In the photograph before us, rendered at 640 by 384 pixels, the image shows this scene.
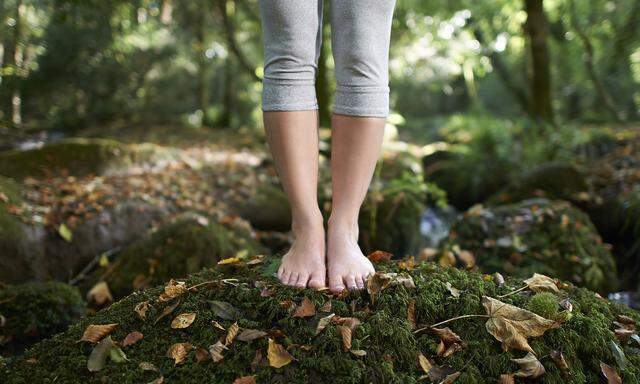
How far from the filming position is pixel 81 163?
4.84 m

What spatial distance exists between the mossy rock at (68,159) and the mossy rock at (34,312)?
2461mm

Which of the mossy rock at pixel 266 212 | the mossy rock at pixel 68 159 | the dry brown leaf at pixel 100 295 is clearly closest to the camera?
the dry brown leaf at pixel 100 295

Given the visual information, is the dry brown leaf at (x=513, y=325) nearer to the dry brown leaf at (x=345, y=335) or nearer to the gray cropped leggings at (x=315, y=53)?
the dry brown leaf at (x=345, y=335)

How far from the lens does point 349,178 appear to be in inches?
69.9

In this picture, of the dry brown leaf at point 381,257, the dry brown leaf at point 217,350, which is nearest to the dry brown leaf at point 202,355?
the dry brown leaf at point 217,350

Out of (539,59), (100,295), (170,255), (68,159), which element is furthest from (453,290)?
(539,59)

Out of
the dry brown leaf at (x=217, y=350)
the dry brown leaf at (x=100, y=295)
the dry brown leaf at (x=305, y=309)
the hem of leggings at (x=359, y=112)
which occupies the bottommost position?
the dry brown leaf at (x=100, y=295)

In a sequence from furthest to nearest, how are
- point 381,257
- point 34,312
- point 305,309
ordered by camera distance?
1. point 34,312
2. point 381,257
3. point 305,309

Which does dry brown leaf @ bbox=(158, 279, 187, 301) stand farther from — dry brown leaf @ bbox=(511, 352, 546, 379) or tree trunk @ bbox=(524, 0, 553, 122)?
tree trunk @ bbox=(524, 0, 553, 122)

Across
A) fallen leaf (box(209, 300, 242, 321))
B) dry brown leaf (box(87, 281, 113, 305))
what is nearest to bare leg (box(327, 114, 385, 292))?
fallen leaf (box(209, 300, 242, 321))

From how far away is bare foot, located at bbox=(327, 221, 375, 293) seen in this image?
1651mm

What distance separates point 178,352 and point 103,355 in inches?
8.8

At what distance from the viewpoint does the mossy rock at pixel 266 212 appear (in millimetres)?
4422

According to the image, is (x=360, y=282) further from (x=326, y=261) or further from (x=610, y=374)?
(x=610, y=374)
